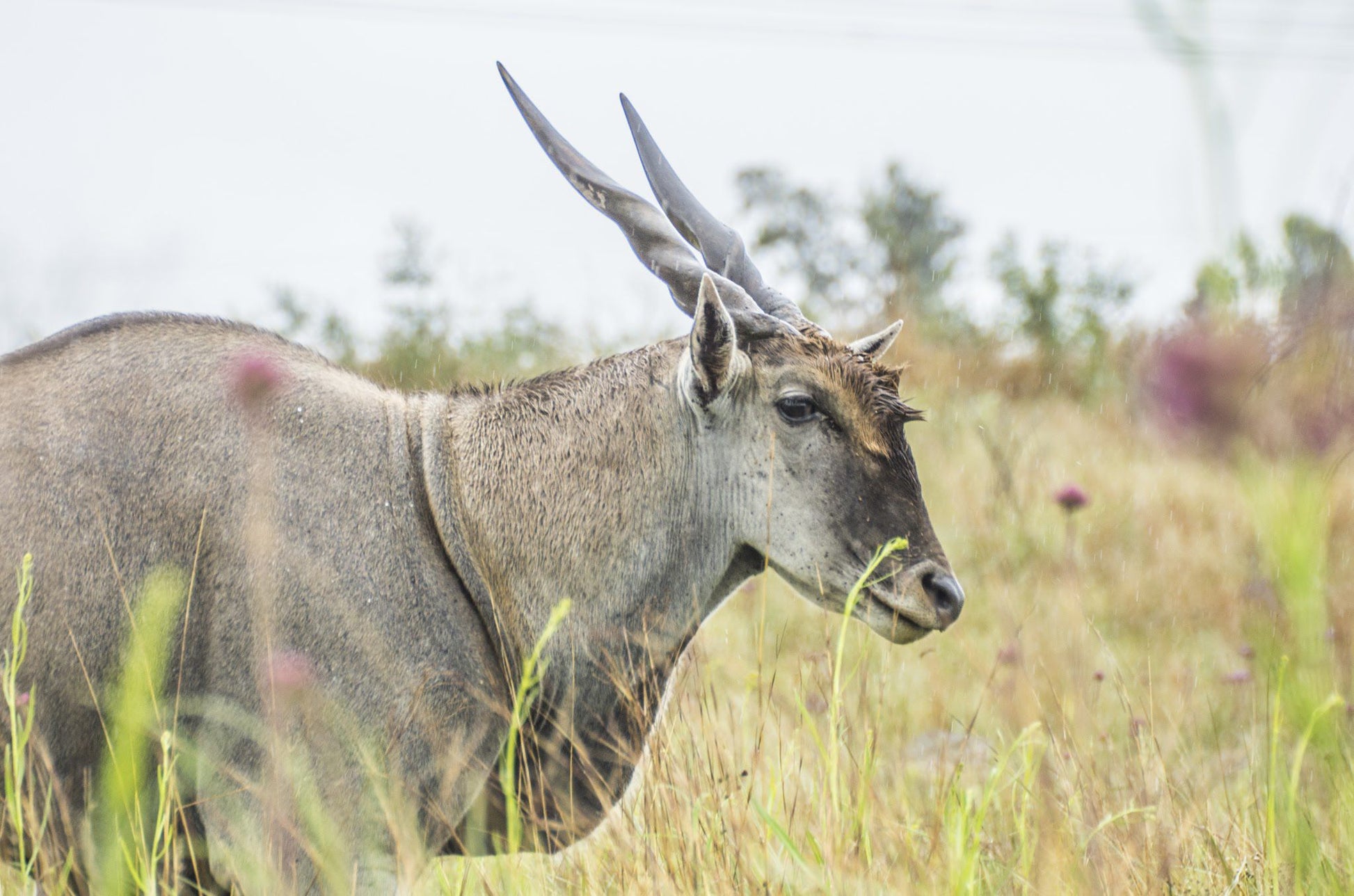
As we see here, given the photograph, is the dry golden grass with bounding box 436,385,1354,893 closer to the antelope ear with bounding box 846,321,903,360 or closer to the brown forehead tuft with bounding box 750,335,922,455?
the brown forehead tuft with bounding box 750,335,922,455

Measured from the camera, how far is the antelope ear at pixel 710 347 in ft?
10.2

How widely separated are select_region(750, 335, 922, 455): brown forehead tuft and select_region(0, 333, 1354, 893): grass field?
454mm

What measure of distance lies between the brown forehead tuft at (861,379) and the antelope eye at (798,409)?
0.32 feet

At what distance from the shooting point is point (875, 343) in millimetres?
3791

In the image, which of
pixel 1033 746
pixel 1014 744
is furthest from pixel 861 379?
pixel 1033 746

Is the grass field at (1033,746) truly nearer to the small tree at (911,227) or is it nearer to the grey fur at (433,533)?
the grey fur at (433,533)

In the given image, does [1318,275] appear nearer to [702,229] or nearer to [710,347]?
[710,347]

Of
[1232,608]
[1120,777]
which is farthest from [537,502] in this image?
[1232,608]

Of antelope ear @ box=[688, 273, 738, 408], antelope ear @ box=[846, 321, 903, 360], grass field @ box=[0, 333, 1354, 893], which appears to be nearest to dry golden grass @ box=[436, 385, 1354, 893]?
grass field @ box=[0, 333, 1354, 893]

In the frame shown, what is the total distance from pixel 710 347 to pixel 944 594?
96cm

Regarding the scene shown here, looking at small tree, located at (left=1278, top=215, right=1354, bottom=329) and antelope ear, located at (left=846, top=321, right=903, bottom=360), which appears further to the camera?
antelope ear, located at (left=846, top=321, right=903, bottom=360)

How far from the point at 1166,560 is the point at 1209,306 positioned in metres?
6.99

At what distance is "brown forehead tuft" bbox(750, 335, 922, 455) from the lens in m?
3.25

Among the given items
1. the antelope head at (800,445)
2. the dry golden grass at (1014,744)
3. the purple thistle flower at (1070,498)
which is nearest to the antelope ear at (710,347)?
the antelope head at (800,445)
